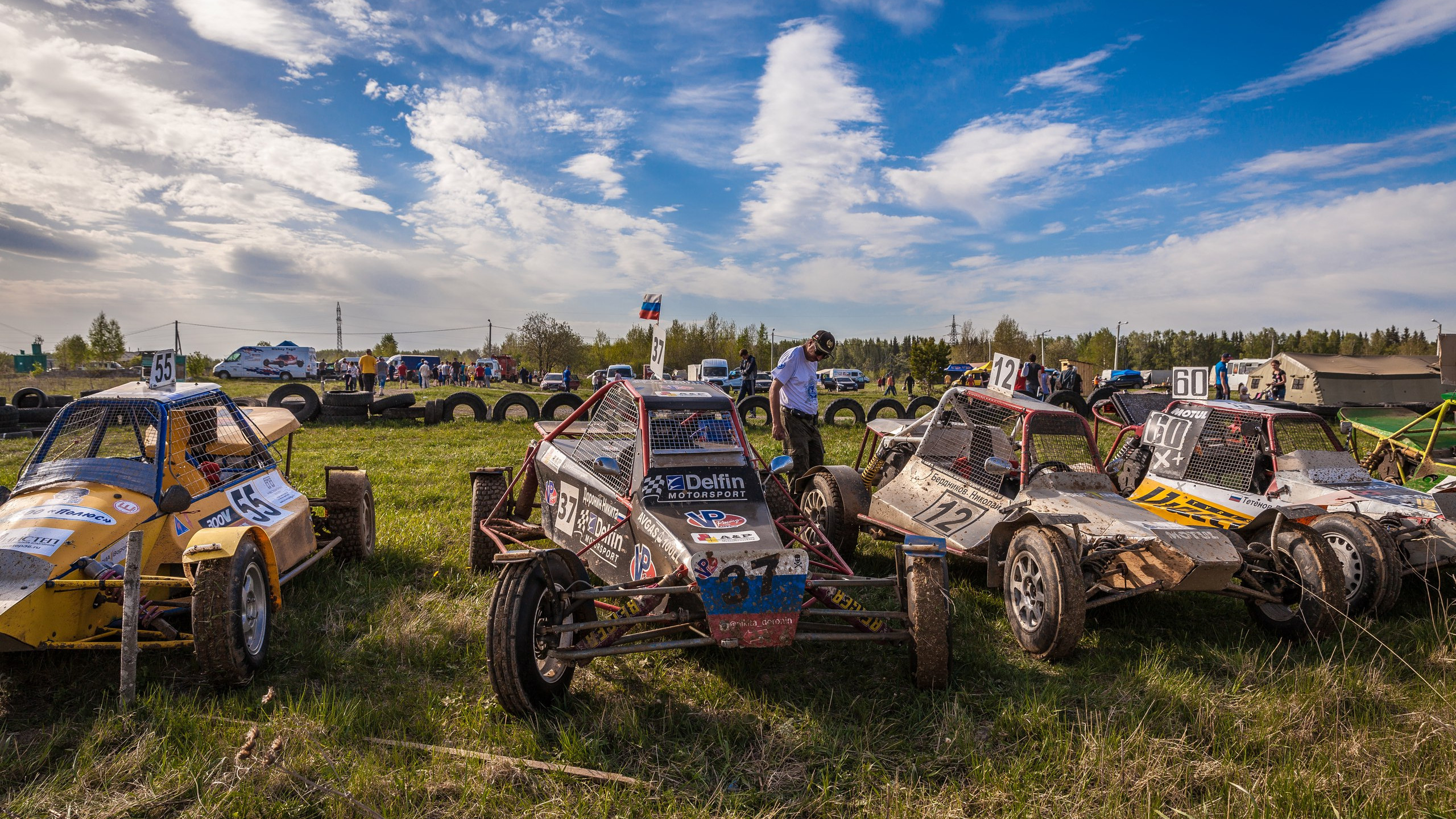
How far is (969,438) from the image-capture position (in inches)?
278

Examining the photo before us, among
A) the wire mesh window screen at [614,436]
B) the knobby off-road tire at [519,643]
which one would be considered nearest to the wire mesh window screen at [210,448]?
the wire mesh window screen at [614,436]

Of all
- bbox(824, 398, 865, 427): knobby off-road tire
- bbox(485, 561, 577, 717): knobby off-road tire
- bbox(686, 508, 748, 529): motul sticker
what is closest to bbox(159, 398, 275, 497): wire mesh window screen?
bbox(485, 561, 577, 717): knobby off-road tire

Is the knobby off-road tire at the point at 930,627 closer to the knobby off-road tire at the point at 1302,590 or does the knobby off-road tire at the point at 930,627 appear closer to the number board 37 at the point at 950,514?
the number board 37 at the point at 950,514

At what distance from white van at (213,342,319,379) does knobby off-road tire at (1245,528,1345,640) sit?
51054mm

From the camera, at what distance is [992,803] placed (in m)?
3.26

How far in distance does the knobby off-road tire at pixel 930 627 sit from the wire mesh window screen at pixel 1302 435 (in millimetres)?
4593

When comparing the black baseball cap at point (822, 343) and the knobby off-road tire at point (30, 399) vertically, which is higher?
the black baseball cap at point (822, 343)

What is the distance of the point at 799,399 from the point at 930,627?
397cm

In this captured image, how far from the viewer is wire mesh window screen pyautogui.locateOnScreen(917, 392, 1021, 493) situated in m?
6.77

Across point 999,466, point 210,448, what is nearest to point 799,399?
point 999,466

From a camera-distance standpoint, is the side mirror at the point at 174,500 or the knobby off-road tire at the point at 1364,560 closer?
the side mirror at the point at 174,500

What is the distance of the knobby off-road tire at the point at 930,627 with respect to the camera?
162 inches

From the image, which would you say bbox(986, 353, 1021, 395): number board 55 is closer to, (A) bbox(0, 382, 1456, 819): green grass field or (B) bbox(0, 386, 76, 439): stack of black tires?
(A) bbox(0, 382, 1456, 819): green grass field

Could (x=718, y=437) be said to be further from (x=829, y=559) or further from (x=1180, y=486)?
(x=1180, y=486)
